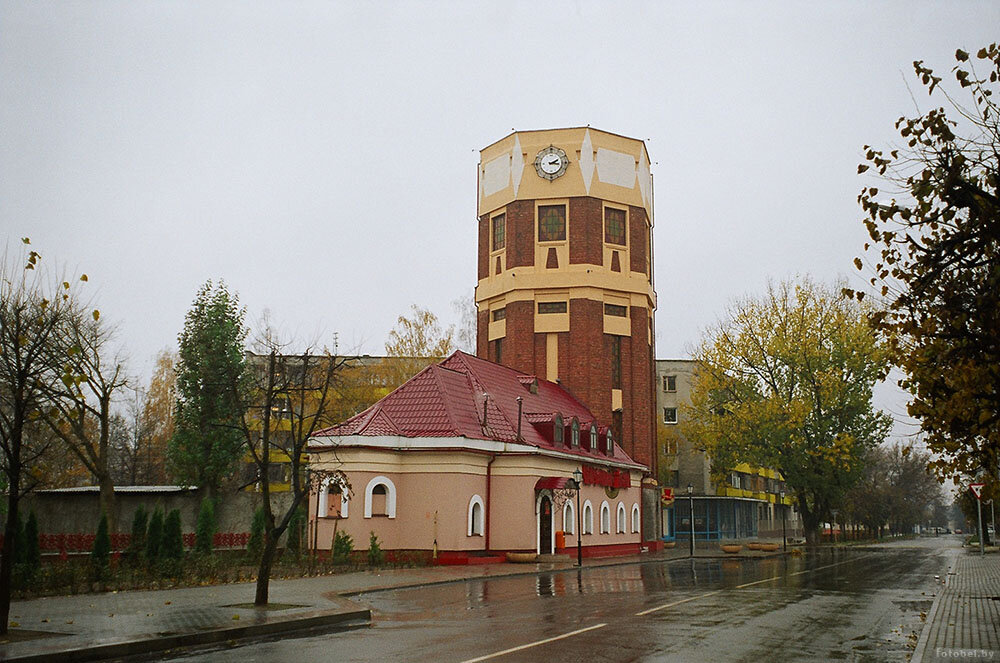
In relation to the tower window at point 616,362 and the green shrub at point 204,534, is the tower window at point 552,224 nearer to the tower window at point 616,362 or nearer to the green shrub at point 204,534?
the tower window at point 616,362

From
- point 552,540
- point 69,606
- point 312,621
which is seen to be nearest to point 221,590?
point 69,606

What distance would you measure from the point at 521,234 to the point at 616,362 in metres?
9.01

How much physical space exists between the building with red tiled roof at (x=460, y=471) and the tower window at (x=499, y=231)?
421 inches

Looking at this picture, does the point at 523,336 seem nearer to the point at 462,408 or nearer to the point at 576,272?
the point at 576,272

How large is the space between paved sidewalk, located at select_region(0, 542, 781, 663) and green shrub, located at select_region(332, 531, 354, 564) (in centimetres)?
Answer: 745

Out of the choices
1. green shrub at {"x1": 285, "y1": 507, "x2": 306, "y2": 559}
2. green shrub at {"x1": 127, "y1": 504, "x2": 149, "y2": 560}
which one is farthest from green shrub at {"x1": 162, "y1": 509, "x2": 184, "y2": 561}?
green shrub at {"x1": 285, "y1": 507, "x2": 306, "y2": 559}

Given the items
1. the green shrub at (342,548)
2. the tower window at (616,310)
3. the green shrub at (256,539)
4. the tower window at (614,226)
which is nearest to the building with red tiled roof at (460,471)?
the green shrub at (342,548)

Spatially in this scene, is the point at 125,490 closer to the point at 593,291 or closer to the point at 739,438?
the point at 593,291

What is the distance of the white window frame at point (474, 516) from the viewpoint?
34.4 m

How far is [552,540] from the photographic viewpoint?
37531mm

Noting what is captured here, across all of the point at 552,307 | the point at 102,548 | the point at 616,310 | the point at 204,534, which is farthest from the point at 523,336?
the point at 102,548

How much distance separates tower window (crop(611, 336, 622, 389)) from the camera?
49.9 meters

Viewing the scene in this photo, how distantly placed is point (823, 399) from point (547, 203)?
19.0 metres

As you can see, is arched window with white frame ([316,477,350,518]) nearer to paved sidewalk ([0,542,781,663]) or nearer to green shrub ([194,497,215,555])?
green shrub ([194,497,215,555])
